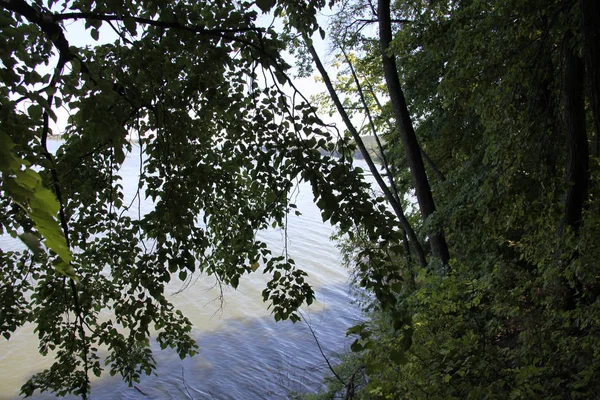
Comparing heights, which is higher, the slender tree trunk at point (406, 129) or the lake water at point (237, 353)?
the slender tree trunk at point (406, 129)

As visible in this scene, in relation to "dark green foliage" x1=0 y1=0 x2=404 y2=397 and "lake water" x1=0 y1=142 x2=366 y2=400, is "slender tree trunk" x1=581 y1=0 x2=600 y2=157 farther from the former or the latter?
"lake water" x1=0 y1=142 x2=366 y2=400

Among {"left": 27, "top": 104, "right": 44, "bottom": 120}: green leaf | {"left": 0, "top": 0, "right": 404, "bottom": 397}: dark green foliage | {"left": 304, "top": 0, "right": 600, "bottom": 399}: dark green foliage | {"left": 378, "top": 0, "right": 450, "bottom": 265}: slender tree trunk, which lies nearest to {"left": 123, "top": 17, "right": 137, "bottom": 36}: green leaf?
{"left": 0, "top": 0, "right": 404, "bottom": 397}: dark green foliage

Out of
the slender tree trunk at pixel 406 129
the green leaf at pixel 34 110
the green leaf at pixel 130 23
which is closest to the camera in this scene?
the green leaf at pixel 34 110

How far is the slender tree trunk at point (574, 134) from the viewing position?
4391 millimetres

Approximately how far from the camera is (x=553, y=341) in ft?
14.4

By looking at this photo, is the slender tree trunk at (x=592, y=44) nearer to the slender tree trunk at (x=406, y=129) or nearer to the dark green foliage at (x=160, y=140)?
the dark green foliage at (x=160, y=140)

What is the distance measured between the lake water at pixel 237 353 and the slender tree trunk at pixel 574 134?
4.53 metres

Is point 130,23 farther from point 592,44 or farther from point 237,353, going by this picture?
point 237,353

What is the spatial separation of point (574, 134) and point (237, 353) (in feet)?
26.4

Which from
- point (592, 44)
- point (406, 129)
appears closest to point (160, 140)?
point (592, 44)

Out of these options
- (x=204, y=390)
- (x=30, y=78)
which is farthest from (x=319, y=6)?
(x=204, y=390)

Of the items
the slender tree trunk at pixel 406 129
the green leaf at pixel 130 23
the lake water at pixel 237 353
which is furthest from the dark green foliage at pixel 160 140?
the slender tree trunk at pixel 406 129

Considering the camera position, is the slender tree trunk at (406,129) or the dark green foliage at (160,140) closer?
the dark green foliage at (160,140)

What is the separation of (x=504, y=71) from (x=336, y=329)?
7.86 meters
